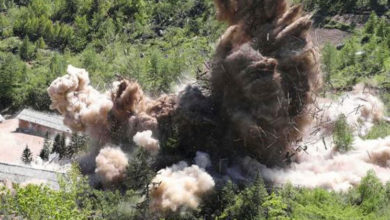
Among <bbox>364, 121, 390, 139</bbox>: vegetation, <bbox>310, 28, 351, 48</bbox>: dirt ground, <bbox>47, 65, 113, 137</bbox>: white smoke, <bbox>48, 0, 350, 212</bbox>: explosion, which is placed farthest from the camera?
<bbox>310, 28, 351, 48</bbox>: dirt ground

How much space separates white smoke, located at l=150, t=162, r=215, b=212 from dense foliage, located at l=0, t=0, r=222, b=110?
2414 cm

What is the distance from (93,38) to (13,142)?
121 feet

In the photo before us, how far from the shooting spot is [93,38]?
7162 cm

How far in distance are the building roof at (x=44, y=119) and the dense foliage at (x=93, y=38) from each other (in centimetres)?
589

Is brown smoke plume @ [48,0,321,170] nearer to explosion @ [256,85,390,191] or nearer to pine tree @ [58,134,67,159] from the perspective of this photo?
explosion @ [256,85,390,191]

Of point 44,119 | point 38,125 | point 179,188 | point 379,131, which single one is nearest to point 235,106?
point 179,188

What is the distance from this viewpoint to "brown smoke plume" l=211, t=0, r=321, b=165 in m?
22.6

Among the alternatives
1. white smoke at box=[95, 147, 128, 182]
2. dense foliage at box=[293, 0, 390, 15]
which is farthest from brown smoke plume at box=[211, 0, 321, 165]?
dense foliage at box=[293, 0, 390, 15]

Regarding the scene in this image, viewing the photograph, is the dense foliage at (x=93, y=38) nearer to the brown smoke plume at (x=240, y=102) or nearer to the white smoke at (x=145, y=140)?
the brown smoke plume at (x=240, y=102)

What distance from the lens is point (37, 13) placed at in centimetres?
8006

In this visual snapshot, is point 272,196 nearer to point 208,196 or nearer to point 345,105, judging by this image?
point 208,196

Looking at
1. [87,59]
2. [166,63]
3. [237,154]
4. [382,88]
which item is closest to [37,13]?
[87,59]

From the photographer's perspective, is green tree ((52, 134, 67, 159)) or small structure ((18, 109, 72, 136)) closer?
green tree ((52, 134, 67, 159))

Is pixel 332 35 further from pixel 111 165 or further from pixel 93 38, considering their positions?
pixel 111 165
